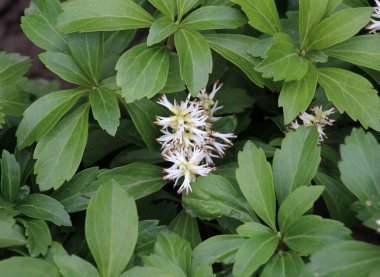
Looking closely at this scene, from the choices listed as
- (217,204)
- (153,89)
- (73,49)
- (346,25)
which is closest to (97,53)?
Answer: (73,49)

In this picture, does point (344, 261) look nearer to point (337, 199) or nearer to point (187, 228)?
point (337, 199)

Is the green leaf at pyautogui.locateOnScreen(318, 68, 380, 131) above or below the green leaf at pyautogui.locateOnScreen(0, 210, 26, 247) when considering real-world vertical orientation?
above

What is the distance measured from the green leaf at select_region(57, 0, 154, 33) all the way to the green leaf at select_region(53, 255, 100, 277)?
0.54 m

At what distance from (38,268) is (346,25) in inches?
34.7

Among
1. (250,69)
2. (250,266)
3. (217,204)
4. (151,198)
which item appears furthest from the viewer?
(151,198)

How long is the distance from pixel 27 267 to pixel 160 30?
23.7 inches

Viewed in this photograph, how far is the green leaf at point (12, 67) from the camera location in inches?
60.2

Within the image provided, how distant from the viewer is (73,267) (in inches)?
42.4

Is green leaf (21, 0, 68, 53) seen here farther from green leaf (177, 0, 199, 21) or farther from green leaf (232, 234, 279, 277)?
green leaf (232, 234, 279, 277)

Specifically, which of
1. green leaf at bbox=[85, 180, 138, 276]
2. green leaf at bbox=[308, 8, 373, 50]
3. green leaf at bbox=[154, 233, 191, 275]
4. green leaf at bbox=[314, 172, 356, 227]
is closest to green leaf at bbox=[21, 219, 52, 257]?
green leaf at bbox=[85, 180, 138, 276]

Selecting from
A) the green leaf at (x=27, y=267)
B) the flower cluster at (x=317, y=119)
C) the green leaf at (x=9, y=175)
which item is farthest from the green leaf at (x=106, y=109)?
the flower cluster at (x=317, y=119)

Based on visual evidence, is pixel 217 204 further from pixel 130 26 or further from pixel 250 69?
pixel 130 26

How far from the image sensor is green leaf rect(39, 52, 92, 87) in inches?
52.4

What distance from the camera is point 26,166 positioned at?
138cm
